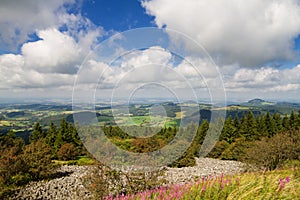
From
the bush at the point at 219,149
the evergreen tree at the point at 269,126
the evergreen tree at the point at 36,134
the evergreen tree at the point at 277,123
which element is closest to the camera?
the bush at the point at 219,149

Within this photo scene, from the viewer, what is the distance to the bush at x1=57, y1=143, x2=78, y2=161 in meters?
36.7

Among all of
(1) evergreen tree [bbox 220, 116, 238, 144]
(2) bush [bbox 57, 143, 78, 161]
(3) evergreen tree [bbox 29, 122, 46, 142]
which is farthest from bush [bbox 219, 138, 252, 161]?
(3) evergreen tree [bbox 29, 122, 46, 142]

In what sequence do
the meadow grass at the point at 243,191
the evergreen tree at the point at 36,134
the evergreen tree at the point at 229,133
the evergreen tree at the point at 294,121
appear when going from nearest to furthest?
the meadow grass at the point at 243,191
the evergreen tree at the point at 36,134
the evergreen tree at the point at 229,133
the evergreen tree at the point at 294,121

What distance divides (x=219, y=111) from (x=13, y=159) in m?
18.5

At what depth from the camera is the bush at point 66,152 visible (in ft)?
120

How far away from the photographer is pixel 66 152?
121 ft

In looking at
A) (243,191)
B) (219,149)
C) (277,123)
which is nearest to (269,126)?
(277,123)

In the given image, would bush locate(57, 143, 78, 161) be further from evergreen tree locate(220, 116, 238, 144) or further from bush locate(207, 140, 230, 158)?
evergreen tree locate(220, 116, 238, 144)

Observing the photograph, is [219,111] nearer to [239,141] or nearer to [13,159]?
[13,159]

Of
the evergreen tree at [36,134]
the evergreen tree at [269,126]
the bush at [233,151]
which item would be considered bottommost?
the bush at [233,151]

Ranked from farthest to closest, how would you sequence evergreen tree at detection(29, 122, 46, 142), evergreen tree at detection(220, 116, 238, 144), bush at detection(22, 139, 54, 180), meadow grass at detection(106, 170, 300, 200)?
evergreen tree at detection(220, 116, 238, 144)
evergreen tree at detection(29, 122, 46, 142)
bush at detection(22, 139, 54, 180)
meadow grass at detection(106, 170, 300, 200)

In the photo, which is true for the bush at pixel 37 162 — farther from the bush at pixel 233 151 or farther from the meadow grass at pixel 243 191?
the bush at pixel 233 151

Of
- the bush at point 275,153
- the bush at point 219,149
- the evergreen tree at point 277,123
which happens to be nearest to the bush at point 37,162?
the bush at point 275,153

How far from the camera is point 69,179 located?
73.2ft
